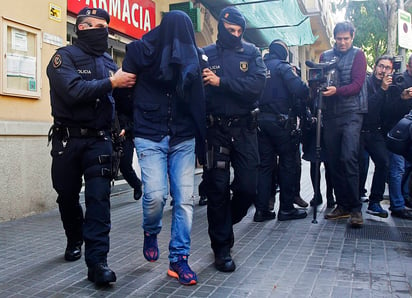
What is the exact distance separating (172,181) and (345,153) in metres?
2.55

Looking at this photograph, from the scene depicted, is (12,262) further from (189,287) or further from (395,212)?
(395,212)

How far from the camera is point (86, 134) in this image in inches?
138

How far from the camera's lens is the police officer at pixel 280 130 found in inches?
217

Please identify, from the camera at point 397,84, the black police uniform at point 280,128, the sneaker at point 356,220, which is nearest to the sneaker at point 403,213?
the sneaker at point 356,220

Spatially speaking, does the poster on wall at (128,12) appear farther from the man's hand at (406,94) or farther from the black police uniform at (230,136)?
the man's hand at (406,94)

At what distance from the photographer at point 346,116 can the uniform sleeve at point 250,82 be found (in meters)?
1.74

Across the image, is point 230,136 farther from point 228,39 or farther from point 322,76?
point 322,76

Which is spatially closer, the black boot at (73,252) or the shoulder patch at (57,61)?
the shoulder patch at (57,61)

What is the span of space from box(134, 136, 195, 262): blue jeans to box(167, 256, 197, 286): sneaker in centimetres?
4

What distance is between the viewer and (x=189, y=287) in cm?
329

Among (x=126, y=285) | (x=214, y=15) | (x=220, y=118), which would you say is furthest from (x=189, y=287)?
(x=214, y=15)

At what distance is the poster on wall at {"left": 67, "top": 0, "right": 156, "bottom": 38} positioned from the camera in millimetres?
7360

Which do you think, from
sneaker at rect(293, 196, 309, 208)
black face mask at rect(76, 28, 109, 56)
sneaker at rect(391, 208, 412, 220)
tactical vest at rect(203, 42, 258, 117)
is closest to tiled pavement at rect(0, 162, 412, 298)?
sneaker at rect(391, 208, 412, 220)

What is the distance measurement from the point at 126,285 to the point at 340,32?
148 inches
